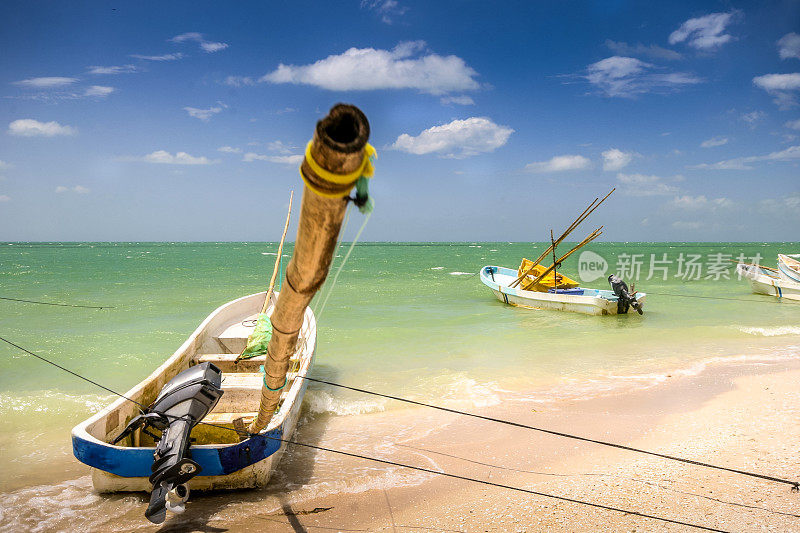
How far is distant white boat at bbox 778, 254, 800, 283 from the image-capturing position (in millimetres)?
20828

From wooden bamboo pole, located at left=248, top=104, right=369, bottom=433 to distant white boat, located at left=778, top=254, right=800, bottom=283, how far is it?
83.4ft

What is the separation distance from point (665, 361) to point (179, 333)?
44.1 ft

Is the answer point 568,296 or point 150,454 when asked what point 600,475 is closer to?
point 150,454

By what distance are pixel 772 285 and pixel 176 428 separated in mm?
24876

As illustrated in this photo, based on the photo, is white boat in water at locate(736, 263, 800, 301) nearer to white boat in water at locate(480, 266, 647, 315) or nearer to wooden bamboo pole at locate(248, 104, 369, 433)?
white boat in water at locate(480, 266, 647, 315)

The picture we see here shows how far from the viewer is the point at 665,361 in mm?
10258

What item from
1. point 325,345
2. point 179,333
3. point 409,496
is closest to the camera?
point 409,496

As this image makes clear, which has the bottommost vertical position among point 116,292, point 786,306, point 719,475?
point 116,292

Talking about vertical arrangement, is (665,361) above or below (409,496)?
above

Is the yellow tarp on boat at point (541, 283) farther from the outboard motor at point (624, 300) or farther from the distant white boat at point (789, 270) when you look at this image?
the distant white boat at point (789, 270)

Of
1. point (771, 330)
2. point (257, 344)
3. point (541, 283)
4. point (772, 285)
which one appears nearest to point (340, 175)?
point (257, 344)

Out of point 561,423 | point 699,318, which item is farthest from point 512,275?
point 561,423

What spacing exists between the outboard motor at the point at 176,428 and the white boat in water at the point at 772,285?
2385 cm

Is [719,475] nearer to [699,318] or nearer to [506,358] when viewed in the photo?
[506,358]
